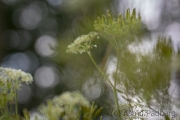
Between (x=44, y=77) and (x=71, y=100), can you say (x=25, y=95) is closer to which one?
(x=44, y=77)

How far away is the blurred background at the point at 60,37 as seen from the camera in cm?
75

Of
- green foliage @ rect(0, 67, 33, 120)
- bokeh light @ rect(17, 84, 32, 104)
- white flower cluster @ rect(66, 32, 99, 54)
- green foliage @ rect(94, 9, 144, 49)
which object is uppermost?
green foliage @ rect(94, 9, 144, 49)

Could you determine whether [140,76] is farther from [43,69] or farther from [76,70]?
[43,69]

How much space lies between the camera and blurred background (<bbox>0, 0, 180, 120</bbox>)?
0.75m

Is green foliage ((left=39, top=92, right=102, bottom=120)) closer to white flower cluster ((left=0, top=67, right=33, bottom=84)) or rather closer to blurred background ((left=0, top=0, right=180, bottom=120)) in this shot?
white flower cluster ((left=0, top=67, right=33, bottom=84))

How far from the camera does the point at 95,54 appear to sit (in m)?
0.80

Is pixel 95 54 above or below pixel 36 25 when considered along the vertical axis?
below

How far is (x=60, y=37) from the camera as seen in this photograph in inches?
35.7

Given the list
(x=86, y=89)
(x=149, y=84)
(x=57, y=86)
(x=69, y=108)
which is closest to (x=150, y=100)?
(x=149, y=84)

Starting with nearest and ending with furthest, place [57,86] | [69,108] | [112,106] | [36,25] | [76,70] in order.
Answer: [69,108] → [112,106] → [76,70] → [57,86] → [36,25]

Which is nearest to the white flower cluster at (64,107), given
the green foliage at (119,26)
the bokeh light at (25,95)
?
the green foliage at (119,26)

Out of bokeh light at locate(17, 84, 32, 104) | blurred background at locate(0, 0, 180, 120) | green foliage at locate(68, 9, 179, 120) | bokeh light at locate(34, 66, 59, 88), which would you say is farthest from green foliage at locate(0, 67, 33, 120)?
bokeh light at locate(17, 84, 32, 104)

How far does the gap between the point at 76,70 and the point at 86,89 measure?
0.05 meters

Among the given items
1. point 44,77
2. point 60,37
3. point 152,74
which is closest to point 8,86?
point 152,74
